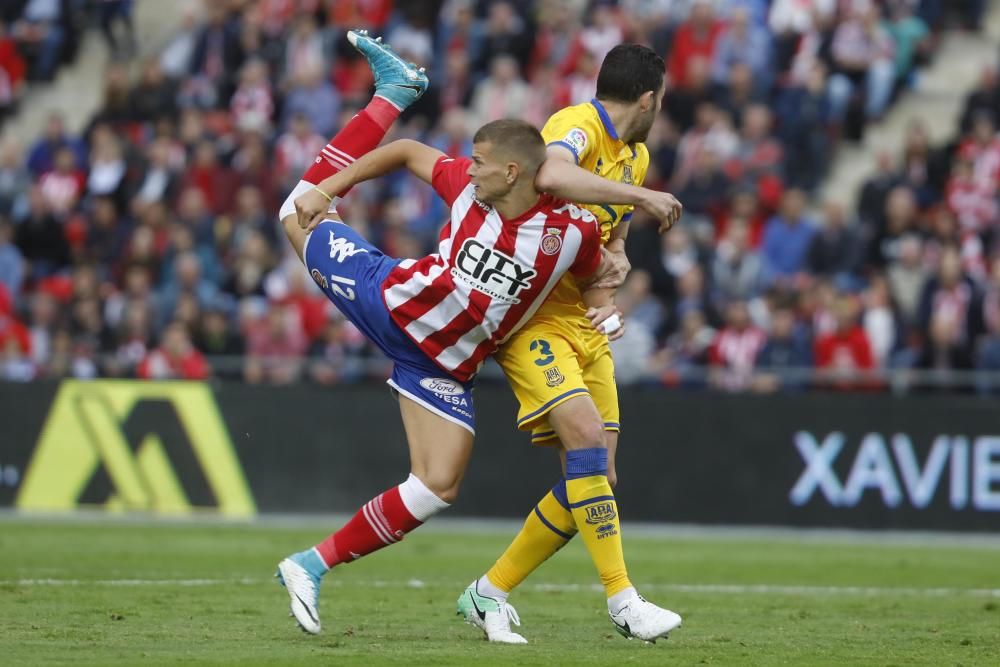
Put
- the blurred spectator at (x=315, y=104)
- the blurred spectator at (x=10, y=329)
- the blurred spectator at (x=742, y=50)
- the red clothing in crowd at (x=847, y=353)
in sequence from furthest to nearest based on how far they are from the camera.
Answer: the blurred spectator at (x=315, y=104), the blurred spectator at (x=742, y=50), the blurred spectator at (x=10, y=329), the red clothing in crowd at (x=847, y=353)

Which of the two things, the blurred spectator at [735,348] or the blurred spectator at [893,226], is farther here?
the blurred spectator at [893,226]

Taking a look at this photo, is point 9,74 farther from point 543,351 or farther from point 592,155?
point 543,351

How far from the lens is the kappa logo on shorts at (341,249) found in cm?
878

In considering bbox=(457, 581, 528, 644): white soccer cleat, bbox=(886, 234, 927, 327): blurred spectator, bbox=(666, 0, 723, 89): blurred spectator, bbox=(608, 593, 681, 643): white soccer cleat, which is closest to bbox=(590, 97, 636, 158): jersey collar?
bbox=(608, 593, 681, 643): white soccer cleat

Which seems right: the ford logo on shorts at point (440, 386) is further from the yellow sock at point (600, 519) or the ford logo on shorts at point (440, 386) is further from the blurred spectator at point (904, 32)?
the blurred spectator at point (904, 32)

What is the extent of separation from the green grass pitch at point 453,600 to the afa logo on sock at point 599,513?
2.03 feet

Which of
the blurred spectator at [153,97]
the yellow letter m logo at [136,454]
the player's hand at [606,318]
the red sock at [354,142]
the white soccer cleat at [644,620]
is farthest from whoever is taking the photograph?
the blurred spectator at [153,97]

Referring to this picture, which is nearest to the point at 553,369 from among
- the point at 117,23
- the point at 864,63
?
the point at 864,63

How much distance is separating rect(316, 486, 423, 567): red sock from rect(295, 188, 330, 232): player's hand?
146 centimetres

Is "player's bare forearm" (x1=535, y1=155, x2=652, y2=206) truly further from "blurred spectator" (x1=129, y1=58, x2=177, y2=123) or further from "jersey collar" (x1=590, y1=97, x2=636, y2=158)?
"blurred spectator" (x1=129, y1=58, x2=177, y2=123)

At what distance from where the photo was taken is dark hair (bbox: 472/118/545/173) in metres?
8.13

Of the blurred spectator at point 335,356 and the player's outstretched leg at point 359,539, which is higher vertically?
the player's outstretched leg at point 359,539

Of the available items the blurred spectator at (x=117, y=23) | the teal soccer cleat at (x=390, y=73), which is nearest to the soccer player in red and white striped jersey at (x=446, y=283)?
the teal soccer cleat at (x=390, y=73)

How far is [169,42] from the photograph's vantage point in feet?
87.2
